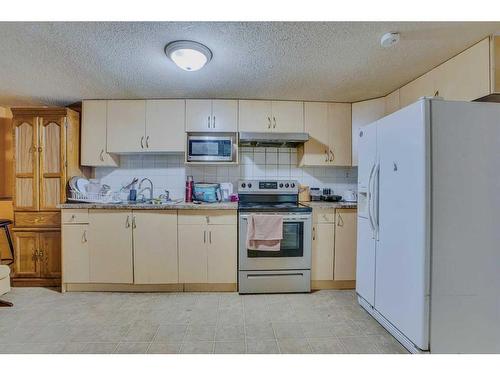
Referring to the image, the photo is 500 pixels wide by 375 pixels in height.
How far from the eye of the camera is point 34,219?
2793 mm

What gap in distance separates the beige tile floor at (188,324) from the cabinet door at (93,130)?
149 cm

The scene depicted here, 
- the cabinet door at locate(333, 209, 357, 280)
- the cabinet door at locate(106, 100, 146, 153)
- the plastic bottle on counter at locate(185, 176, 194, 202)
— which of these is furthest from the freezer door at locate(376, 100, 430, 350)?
the cabinet door at locate(106, 100, 146, 153)

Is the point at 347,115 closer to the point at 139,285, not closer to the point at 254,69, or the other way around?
the point at 254,69

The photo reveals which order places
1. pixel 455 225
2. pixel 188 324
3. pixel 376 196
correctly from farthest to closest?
pixel 188 324, pixel 376 196, pixel 455 225

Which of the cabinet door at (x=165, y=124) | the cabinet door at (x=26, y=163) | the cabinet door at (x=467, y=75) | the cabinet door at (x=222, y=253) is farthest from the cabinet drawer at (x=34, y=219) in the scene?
the cabinet door at (x=467, y=75)

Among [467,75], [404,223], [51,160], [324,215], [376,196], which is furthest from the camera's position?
[51,160]

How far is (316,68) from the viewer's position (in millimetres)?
2172

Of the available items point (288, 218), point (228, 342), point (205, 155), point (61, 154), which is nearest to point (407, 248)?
point (288, 218)

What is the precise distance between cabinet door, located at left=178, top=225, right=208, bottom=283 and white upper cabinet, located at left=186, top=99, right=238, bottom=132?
1159mm

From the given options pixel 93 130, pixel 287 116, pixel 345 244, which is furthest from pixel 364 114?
pixel 93 130

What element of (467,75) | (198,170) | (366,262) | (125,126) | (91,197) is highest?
(467,75)

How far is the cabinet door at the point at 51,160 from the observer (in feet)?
9.16

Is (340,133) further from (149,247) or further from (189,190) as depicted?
(149,247)

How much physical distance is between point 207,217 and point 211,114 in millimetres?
1172
